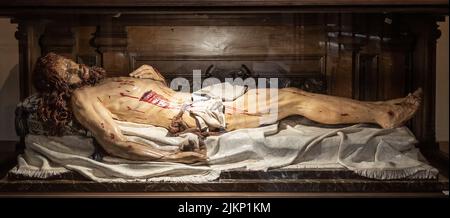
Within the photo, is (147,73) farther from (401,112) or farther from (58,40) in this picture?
(401,112)

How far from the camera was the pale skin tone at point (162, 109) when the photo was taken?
2303mm

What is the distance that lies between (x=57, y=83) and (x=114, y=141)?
1.08 ft

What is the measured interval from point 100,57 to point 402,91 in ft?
3.66

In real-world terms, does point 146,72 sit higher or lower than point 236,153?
higher

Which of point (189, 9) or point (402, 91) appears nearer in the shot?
point (189, 9)

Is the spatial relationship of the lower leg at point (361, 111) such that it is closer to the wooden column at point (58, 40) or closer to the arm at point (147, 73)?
the arm at point (147, 73)

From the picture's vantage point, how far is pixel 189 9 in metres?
2.26

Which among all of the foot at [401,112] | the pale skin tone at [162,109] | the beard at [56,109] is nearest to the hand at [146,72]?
the pale skin tone at [162,109]

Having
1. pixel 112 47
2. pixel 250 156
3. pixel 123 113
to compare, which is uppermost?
pixel 112 47

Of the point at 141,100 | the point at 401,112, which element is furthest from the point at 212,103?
the point at 401,112

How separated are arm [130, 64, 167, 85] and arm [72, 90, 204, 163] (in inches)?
8.2

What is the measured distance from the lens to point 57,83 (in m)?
2.41

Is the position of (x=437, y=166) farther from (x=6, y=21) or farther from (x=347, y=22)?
(x=6, y=21)
